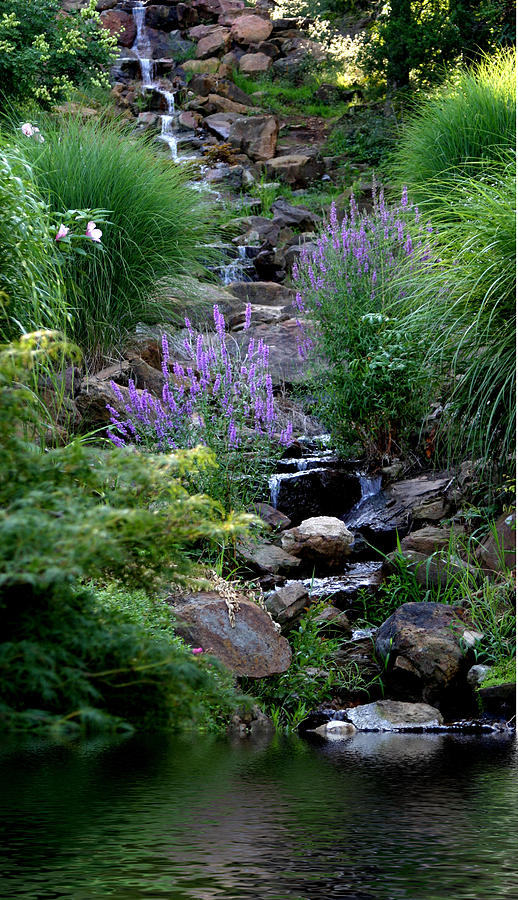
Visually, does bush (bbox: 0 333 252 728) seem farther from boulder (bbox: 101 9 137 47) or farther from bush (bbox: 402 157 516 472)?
boulder (bbox: 101 9 137 47)

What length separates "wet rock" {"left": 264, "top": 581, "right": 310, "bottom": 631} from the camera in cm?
404

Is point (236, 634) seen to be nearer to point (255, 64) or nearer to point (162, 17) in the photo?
point (255, 64)

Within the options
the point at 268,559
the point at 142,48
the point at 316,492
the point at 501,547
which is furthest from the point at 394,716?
the point at 142,48

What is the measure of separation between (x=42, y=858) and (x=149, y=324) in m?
5.61

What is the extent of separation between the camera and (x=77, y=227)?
5.88 metres

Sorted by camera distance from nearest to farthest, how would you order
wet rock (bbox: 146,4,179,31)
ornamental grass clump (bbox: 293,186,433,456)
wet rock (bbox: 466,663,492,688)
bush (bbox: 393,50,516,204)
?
1. wet rock (bbox: 466,663,492,688)
2. ornamental grass clump (bbox: 293,186,433,456)
3. bush (bbox: 393,50,516,204)
4. wet rock (bbox: 146,4,179,31)

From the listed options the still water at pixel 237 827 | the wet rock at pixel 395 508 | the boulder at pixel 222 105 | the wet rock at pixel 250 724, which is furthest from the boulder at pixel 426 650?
the boulder at pixel 222 105

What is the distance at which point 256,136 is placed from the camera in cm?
1627

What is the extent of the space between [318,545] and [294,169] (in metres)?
11.8

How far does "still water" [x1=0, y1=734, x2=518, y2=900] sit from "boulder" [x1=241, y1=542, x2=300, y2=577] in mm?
1987

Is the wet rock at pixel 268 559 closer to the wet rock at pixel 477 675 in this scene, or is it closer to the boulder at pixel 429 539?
the boulder at pixel 429 539

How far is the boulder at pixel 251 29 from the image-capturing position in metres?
20.6

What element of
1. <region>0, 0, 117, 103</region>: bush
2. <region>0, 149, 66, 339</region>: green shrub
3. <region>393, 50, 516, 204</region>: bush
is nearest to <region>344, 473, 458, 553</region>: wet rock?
<region>0, 149, 66, 339</region>: green shrub

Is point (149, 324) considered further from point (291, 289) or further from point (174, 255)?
point (291, 289)
